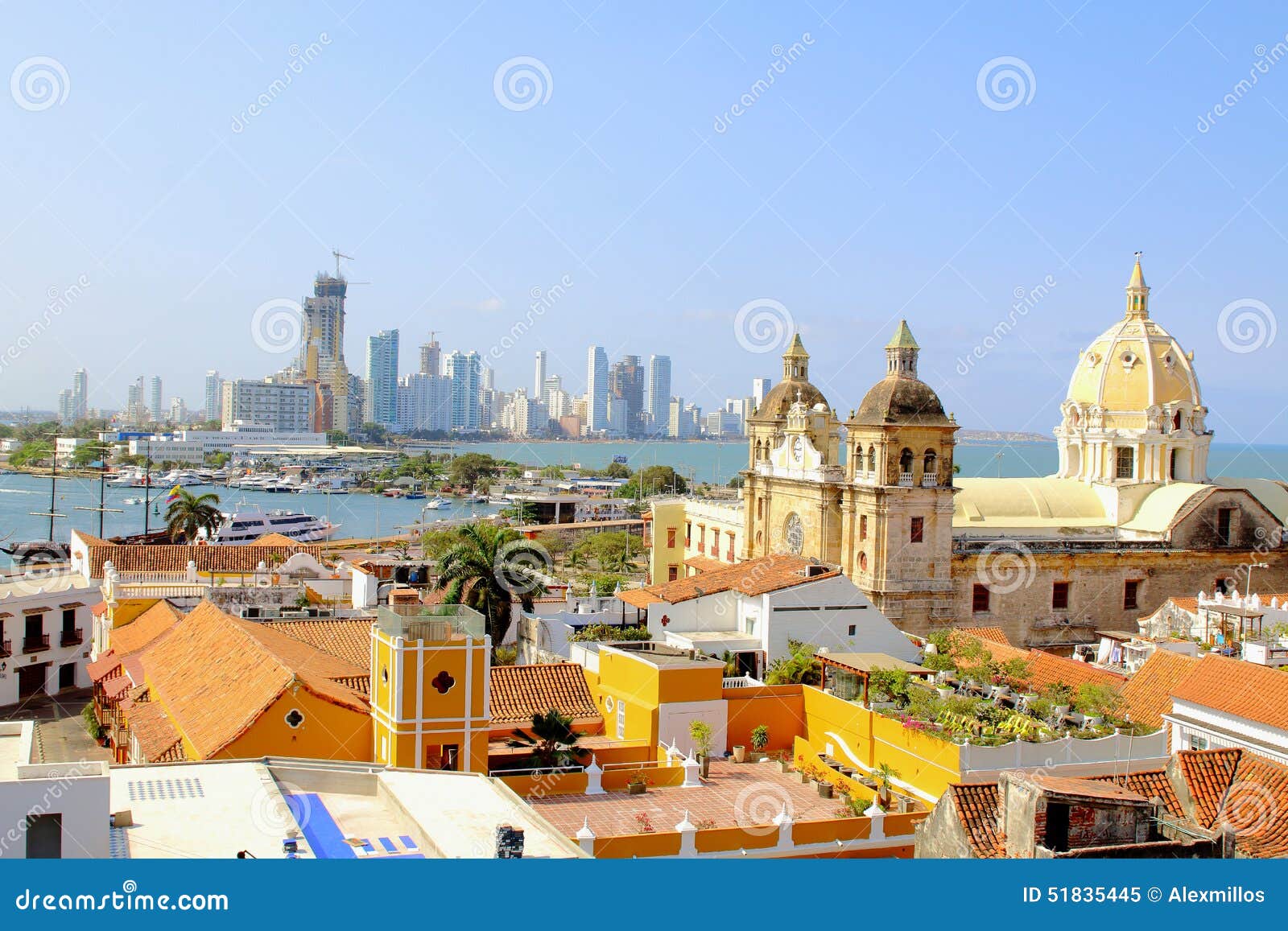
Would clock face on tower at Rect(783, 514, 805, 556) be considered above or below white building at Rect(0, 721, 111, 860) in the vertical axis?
above

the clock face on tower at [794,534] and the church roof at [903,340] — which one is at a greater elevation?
the church roof at [903,340]

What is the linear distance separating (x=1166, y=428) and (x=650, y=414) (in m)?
130

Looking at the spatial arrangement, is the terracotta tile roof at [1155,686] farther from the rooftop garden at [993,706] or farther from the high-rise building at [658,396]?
the high-rise building at [658,396]

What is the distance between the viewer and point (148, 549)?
30.3 m

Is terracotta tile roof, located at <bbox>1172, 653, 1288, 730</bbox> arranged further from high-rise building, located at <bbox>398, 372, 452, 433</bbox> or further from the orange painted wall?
high-rise building, located at <bbox>398, 372, 452, 433</bbox>

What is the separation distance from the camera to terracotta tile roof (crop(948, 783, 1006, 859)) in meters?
11.3

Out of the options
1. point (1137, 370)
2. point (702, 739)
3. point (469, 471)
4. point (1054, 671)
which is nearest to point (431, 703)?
point (702, 739)

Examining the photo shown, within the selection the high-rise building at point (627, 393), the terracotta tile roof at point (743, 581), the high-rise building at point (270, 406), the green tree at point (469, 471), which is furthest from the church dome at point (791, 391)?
the high-rise building at point (270, 406)

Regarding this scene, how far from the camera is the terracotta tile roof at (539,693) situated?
1944cm

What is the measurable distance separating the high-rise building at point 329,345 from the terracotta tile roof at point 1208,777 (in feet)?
574

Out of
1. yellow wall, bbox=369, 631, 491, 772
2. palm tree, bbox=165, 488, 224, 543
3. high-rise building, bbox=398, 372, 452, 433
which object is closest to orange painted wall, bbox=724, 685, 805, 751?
yellow wall, bbox=369, 631, 491, 772

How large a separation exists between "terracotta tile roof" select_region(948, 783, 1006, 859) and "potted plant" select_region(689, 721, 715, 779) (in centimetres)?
604

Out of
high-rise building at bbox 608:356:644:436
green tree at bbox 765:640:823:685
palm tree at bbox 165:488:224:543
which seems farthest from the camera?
high-rise building at bbox 608:356:644:436

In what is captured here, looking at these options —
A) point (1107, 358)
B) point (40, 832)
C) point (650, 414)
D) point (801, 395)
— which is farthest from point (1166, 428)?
point (650, 414)
